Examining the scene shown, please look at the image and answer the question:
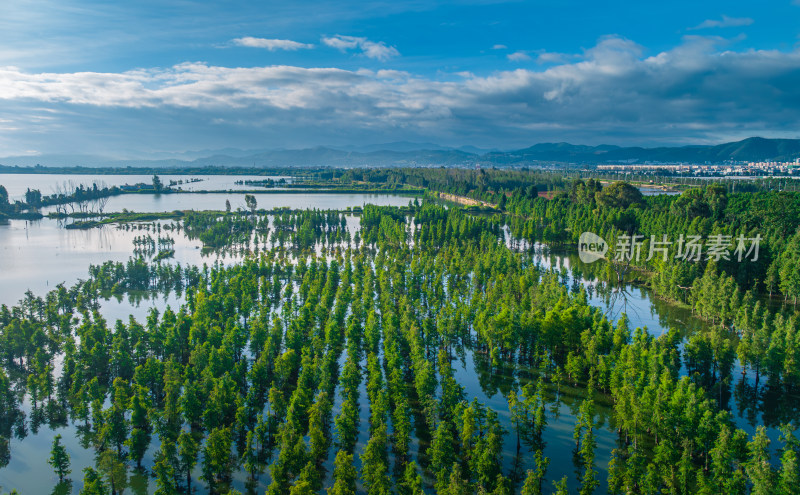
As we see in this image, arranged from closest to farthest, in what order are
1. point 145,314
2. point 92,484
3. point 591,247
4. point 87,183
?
point 92,484 → point 145,314 → point 591,247 → point 87,183

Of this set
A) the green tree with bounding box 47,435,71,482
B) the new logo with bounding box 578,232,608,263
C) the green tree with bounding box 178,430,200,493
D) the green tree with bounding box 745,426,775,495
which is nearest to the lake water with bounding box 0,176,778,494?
the green tree with bounding box 47,435,71,482

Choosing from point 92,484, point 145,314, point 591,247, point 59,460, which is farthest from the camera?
point 591,247

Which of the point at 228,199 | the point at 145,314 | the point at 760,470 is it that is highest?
the point at 228,199

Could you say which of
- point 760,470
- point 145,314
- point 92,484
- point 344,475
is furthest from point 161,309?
point 760,470

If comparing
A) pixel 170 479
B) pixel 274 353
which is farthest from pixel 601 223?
pixel 170 479

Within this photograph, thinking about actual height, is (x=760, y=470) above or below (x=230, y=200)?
below

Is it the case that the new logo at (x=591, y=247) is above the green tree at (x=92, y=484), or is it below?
above

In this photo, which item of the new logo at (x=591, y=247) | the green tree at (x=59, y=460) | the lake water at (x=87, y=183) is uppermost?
the lake water at (x=87, y=183)

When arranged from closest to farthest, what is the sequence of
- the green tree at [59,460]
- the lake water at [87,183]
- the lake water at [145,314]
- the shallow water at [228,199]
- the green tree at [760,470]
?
the green tree at [760,470] → the green tree at [59,460] → the lake water at [145,314] → the shallow water at [228,199] → the lake water at [87,183]

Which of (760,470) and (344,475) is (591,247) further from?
(344,475)

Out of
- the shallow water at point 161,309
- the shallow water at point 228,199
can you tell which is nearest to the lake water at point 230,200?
the shallow water at point 228,199

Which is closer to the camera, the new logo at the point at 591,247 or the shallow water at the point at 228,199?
the new logo at the point at 591,247

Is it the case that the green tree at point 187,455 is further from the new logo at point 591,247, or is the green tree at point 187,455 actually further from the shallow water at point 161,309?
the new logo at point 591,247
